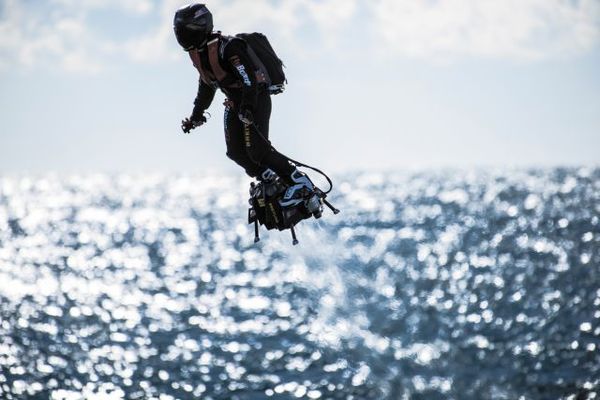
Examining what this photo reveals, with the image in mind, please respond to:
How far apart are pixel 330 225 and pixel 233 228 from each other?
62.0 ft

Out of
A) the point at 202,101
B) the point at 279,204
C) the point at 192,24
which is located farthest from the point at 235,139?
the point at 192,24

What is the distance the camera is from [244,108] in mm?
13297

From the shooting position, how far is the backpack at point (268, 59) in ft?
45.1

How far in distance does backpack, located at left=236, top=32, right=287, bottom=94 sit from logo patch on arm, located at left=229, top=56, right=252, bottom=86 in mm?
474

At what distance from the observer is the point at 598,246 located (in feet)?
350

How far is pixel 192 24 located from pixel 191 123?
2326 millimetres

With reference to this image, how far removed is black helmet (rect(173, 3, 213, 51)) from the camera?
41.7ft

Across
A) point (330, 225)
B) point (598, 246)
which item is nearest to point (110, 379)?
point (598, 246)

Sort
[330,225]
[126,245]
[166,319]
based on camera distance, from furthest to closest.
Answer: [330,225], [126,245], [166,319]

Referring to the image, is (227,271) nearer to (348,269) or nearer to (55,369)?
(348,269)

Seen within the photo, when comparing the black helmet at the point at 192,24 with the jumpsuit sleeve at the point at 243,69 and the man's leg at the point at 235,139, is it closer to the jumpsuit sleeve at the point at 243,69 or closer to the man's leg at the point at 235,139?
the jumpsuit sleeve at the point at 243,69

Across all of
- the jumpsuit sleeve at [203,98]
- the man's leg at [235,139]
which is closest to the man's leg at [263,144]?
the man's leg at [235,139]

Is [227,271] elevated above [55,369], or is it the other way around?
[227,271]

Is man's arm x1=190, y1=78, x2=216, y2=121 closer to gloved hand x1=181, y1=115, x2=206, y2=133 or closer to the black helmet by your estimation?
gloved hand x1=181, y1=115, x2=206, y2=133
